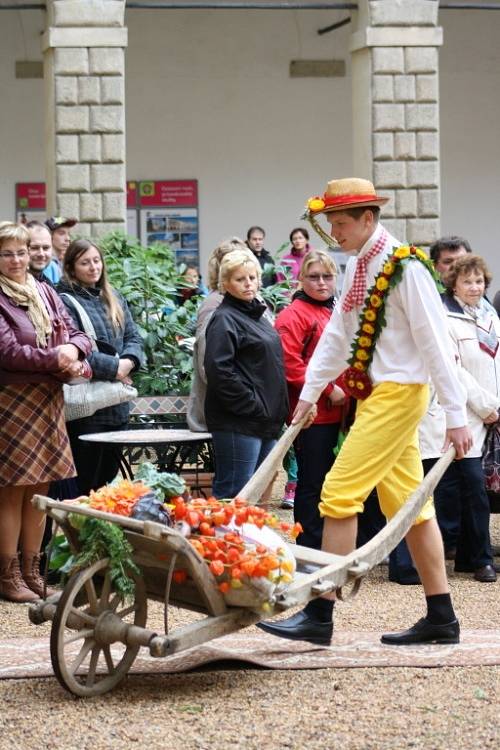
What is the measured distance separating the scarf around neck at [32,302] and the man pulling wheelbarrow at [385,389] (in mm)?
1609

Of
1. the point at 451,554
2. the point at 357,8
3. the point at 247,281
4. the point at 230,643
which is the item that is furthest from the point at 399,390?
the point at 357,8

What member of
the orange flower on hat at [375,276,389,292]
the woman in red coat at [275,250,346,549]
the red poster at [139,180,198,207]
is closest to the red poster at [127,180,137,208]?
the red poster at [139,180,198,207]

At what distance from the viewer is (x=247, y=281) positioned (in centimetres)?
701

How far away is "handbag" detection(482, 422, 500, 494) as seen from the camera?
7.63 metres

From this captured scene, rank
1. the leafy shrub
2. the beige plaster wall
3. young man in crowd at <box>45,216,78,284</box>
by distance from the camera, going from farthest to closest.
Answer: the beige plaster wall < young man in crowd at <box>45,216,78,284</box> < the leafy shrub

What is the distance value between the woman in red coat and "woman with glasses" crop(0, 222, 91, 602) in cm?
134

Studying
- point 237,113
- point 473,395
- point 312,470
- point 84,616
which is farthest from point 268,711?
point 237,113

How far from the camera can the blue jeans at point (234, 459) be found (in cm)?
708

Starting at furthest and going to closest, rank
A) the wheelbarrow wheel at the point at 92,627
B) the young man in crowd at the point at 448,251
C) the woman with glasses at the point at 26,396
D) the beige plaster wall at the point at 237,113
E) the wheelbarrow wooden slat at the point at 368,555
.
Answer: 1. the beige plaster wall at the point at 237,113
2. the young man in crowd at the point at 448,251
3. the woman with glasses at the point at 26,396
4. the wheelbarrow wooden slat at the point at 368,555
5. the wheelbarrow wheel at the point at 92,627

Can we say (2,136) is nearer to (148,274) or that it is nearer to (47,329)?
(148,274)

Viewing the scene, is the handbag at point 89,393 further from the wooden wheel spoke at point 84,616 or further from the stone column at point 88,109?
the stone column at point 88,109

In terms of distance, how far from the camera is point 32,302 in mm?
6465

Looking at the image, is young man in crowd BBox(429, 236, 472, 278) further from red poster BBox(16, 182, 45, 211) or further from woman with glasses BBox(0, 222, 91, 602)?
red poster BBox(16, 182, 45, 211)

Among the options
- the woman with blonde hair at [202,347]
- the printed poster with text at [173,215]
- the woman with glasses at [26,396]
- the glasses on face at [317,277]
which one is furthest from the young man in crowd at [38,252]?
the printed poster with text at [173,215]
